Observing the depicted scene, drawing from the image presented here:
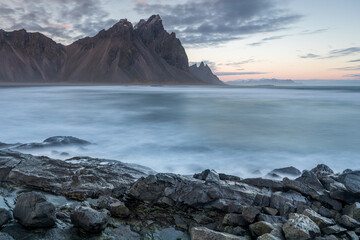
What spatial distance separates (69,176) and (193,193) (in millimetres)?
3050

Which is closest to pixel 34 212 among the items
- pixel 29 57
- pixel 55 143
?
pixel 55 143

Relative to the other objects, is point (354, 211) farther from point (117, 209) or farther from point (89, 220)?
point (89, 220)

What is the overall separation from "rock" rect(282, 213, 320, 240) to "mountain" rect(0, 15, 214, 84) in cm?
16206

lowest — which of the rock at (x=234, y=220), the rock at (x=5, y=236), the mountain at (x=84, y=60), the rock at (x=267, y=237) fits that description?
the rock at (x=5, y=236)

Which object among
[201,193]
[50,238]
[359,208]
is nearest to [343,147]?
[359,208]

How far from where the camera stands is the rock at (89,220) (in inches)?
163

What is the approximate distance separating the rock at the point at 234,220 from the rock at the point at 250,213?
59mm

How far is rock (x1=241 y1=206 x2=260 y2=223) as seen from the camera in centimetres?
430

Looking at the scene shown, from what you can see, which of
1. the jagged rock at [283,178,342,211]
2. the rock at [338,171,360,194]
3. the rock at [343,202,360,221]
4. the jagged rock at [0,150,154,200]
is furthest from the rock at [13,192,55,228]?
the rock at [338,171,360,194]

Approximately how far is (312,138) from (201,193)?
1146cm

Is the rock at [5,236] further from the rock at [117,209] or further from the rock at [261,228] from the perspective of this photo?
the rock at [261,228]

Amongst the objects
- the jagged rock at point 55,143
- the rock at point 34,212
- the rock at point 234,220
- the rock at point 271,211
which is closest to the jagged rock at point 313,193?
the rock at point 271,211

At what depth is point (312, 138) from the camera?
14367 millimetres

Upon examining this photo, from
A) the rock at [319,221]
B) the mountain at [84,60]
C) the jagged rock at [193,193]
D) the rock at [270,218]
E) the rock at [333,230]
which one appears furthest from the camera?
the mountain at [84,60]
